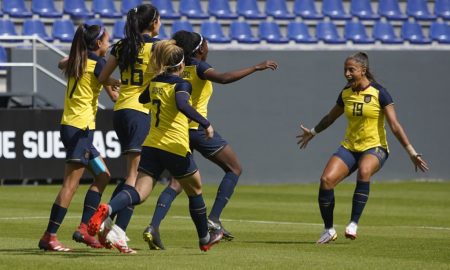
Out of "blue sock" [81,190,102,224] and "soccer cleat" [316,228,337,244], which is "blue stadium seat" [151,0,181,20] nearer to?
"soccer cleat" [316,228,337,244]

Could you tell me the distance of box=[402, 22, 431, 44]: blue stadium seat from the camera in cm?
2666

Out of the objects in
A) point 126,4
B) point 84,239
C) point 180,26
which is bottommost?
point 180,26

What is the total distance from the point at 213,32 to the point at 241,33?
754mm

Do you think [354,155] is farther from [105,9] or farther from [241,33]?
[241,33]

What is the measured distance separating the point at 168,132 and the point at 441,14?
18983 millimetres

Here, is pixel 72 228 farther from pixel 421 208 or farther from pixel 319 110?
pixel 319 110

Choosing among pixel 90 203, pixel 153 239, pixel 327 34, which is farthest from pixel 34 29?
pixel 153 239

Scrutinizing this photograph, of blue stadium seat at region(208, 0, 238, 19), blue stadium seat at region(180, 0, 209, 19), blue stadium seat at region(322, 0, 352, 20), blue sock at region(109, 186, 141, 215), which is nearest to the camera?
blue sock at region(109, 186, 141, 215)

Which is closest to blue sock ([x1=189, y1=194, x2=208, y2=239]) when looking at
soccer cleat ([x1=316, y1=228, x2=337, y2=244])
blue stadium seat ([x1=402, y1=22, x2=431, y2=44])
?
soccer cleat ([x1=316, y1=228, x2=337, y2=244])

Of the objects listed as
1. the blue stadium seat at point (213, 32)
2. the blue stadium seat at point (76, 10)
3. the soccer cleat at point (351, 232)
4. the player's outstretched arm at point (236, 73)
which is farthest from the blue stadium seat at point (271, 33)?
the player's outstretched arm at point (236, 73)

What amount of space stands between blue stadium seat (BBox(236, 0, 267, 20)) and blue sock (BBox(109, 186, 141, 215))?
16.3 metres

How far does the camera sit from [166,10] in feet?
81.3

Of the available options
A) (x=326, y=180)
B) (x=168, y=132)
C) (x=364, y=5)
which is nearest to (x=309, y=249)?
(x=326, y=180)

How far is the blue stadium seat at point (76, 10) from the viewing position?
24062mm
